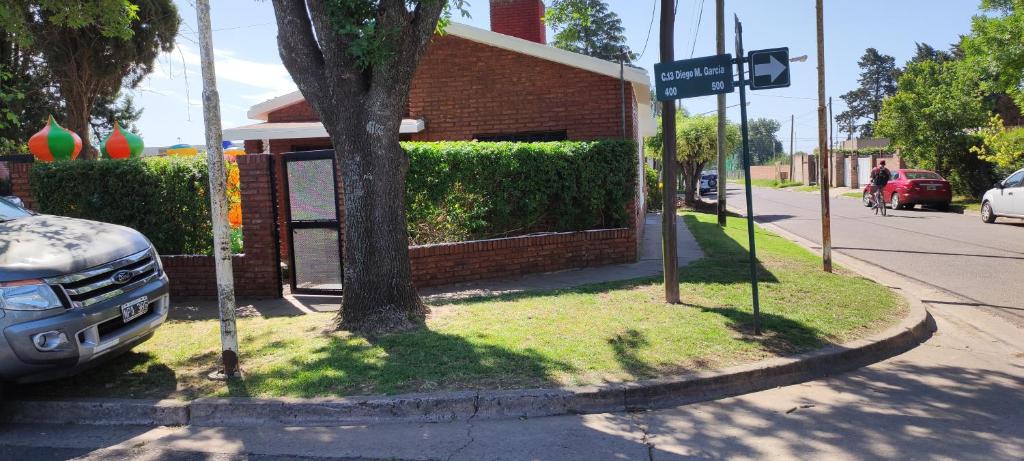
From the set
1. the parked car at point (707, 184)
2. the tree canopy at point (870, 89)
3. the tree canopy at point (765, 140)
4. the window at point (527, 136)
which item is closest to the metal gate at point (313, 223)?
the window at point (527, 136)

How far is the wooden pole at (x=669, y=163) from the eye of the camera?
7.91 m

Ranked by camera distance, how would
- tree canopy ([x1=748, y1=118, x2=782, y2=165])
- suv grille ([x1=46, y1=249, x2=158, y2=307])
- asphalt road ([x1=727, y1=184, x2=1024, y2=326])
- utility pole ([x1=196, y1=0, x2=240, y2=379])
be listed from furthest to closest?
tree canopy ([x1=748, y1=118, x2=782, y2=165]) → asphalt road ([x1=727, y1=184, x2=1024, y2=326]) → utility pole ([x1=196, y1=0, x2=240, y2=379]) → suv grille ([x1=46, y1=249, x2=158, y2=307])

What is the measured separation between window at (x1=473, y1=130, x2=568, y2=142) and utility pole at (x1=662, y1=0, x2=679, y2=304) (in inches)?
220

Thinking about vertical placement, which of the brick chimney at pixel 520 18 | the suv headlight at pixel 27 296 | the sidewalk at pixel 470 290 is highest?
the brick chimney at pixel 520 18

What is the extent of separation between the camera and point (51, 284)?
5.18 metres

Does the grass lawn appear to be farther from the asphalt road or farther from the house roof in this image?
the house roof

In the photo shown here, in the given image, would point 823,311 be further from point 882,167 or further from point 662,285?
point 882,167

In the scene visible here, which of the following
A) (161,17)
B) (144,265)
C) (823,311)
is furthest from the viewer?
(161,17)

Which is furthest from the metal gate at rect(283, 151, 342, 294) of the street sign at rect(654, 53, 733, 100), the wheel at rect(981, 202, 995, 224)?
the wheel at rect(981, 202, 995, 224)

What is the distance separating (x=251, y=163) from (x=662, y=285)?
17.9 feet

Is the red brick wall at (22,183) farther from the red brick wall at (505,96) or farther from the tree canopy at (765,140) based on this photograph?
the tree canopy at (765,140)

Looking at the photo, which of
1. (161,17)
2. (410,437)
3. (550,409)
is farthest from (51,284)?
(161,17)

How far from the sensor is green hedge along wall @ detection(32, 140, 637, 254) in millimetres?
9766

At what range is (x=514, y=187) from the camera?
10.6 m
